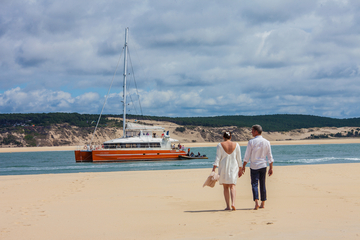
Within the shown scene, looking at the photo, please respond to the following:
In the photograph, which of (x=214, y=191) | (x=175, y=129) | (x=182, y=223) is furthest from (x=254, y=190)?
(x=175, y=129)

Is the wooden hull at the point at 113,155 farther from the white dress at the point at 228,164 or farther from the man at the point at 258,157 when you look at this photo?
the man at the point at 258,157

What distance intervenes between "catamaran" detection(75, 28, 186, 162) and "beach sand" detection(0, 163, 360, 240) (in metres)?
24.8

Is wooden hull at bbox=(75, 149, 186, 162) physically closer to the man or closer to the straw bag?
the straw bag

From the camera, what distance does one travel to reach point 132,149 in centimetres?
3669

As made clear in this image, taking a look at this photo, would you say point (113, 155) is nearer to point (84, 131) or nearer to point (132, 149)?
point (132, 149)

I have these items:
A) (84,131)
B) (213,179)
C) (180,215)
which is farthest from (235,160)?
(84,131)

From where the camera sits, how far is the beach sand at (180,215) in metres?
5.85

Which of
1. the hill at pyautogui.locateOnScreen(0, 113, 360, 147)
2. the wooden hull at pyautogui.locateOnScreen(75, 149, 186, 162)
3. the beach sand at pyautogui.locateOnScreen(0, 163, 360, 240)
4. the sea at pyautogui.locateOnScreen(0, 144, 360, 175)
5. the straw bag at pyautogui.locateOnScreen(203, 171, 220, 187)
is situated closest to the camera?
the beach sand at pyautogui.locateOnScreen(0, 163, 360, 240)

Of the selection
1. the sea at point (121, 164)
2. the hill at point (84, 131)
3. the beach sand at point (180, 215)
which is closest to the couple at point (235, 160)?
the beach sand at point (180, 215)

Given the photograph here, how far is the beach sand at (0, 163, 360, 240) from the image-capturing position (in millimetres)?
5848

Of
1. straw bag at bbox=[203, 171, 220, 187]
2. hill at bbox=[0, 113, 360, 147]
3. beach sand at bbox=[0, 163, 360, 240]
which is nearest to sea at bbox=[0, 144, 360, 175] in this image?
beach sand at bbox=[0, 163, 360, 240]

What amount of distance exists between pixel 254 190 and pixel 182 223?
2009mm

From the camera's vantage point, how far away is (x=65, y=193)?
11484 millimetres

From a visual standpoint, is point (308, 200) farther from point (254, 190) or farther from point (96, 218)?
point (96, 218)
